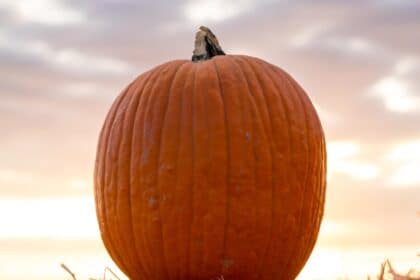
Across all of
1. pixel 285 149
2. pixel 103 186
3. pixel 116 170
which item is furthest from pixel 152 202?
pixel 285 149

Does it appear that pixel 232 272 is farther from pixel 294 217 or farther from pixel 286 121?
pixel 286 121

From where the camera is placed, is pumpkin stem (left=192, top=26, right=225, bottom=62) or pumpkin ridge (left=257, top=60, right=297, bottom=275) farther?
pumpkin stem (left=192, top=26, right=225, bottom=62)

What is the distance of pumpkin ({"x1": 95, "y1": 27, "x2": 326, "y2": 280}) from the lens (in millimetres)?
5207

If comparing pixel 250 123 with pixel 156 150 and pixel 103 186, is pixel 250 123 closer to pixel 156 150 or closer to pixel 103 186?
pixel 156 150

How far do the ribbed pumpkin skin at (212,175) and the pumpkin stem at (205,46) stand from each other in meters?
0.23

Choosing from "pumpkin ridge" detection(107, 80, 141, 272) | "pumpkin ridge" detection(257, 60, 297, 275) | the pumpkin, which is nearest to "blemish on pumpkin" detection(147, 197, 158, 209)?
the pumpkin

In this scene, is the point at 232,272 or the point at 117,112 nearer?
the point at 232,272

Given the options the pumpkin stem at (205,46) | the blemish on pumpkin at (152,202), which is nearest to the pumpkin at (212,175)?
the blemish on pumpkin at (152,202)

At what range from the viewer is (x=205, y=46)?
6.01m

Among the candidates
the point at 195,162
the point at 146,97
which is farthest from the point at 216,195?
the point at 146,97

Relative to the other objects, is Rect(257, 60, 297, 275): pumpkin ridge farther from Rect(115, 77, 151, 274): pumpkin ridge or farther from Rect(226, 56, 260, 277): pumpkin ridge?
Rect(115, 77, 151, 274): pumpkin ridge

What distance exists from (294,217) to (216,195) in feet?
2.14

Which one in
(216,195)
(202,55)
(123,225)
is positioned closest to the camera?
(216,195)

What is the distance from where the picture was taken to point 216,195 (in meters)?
5.16
